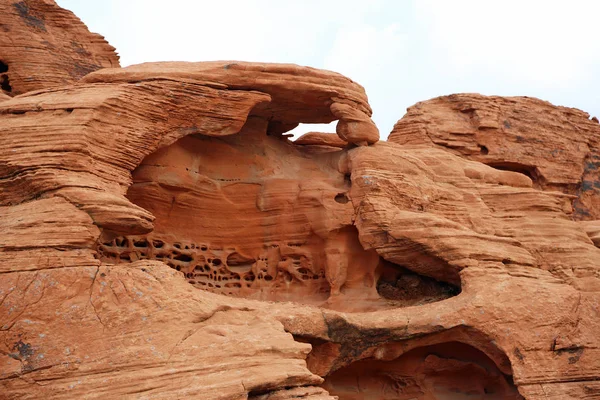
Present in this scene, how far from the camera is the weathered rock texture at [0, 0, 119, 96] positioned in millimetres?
13156

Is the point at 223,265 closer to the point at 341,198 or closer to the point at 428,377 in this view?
the point at 341,198

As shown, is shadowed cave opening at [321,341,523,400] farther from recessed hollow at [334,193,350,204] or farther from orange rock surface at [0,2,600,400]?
recessed hollow at [334,193,350,204]

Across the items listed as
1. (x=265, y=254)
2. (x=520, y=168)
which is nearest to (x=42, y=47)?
(x=265, y=254)

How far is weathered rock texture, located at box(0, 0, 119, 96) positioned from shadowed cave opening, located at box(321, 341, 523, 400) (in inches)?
313

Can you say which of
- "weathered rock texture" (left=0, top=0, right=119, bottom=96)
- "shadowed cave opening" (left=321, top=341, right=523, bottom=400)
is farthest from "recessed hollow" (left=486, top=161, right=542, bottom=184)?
"weathered rock texture" (left=0, top=0, right=119, bottom=96)

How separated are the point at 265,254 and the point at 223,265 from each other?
69 centimetres

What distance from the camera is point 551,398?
9.23m

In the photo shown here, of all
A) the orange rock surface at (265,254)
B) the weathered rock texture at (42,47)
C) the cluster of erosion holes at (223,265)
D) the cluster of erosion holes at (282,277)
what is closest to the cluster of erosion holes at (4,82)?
the weathered rock texture at (42,47)

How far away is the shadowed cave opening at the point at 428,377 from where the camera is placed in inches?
402

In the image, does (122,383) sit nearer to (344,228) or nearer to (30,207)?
(30,207)

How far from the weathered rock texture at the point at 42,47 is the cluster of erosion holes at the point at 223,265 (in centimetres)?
507

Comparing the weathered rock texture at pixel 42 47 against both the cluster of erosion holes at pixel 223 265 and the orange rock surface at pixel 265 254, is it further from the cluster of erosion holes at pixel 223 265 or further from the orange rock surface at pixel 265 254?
the cluster of erosion holes at pixel 223 265

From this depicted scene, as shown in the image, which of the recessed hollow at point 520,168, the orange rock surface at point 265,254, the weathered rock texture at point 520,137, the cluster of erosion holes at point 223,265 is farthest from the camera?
the recessed hollow at point 520,168

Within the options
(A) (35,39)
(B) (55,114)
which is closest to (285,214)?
(B) (55,114)
